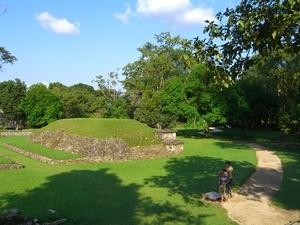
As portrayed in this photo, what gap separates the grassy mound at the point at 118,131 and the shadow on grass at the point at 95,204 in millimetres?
10415

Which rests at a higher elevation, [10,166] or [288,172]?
[10,166]

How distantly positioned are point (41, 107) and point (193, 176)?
1827 inches

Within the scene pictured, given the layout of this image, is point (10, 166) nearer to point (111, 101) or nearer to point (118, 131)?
point (118, 131)

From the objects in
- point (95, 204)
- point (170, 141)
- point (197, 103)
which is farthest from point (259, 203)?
point (197, 103)

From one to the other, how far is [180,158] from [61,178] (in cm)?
1142

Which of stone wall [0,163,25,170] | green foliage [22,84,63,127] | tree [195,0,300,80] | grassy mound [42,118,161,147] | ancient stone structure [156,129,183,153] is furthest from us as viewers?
green foliage [22,84,63,127]

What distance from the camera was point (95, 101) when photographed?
74.8 meters

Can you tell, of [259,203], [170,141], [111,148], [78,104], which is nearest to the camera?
[259,203]

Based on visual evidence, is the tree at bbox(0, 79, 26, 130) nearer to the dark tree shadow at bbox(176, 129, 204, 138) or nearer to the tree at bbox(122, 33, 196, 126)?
the tree at bbox(122, 33, 196, 126)

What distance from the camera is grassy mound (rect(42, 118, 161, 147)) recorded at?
33.8 m

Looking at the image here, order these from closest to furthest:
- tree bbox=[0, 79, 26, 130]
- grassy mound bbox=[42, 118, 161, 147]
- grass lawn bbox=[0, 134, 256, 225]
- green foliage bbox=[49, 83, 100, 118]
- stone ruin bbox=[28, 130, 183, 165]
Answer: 1. grass lawn bbox=[0, 134, 256, 225]
2. stone ruin bbox=[28, 130, 183, 165]
3. grassy mound bbox=[42, 118, 161, 147]
4. tree bbox=[0, 79, 26, 130]
5. green foliage bbox=[49, 83, 100, 118]

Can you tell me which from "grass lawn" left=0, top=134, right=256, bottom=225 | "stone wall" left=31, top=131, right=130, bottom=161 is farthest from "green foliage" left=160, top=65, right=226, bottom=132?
"stone wall" left=31, top=131, right=130, bottom=161

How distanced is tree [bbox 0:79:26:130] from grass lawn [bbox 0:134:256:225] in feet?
129

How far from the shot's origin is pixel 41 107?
6669 cm
